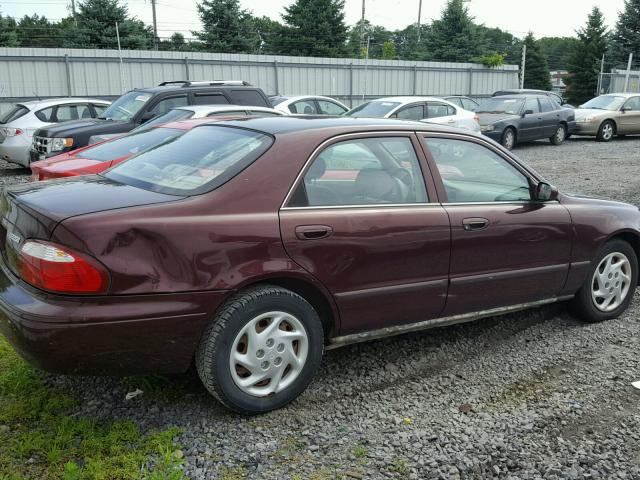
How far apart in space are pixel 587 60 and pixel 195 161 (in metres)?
47.0

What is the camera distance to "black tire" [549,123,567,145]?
1967cm

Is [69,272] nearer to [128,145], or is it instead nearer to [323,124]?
[323,124]

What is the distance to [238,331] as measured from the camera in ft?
11.1

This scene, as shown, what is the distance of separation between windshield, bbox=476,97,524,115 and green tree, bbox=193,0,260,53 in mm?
21330

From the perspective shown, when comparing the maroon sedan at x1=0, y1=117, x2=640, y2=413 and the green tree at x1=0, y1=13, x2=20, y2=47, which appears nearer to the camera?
the maroon sedan at x1=0, y1=117, x2=640, y2=413

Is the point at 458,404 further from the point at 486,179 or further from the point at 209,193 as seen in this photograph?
the point at 209,193

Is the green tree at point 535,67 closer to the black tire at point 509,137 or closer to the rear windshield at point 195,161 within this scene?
the black tire at point 509,137

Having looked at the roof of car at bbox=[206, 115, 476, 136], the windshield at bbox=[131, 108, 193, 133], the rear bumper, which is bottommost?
the rear bumper

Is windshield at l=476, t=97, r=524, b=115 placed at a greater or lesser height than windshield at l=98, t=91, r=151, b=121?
lesser

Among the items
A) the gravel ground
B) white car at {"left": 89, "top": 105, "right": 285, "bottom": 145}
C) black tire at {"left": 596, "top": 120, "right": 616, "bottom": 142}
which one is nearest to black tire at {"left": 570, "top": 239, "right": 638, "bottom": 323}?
the gravel ground

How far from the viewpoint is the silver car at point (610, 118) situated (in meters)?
20.7

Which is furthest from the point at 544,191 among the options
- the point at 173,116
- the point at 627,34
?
the point at 627,34

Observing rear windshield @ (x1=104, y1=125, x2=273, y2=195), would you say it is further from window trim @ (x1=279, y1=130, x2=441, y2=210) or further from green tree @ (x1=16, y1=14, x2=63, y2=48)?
green tree @ (x1=16, y1=14, x2=63, y2=48)

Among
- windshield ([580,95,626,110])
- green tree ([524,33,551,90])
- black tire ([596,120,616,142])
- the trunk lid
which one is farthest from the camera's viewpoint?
green tree ([524,33,551,90])
